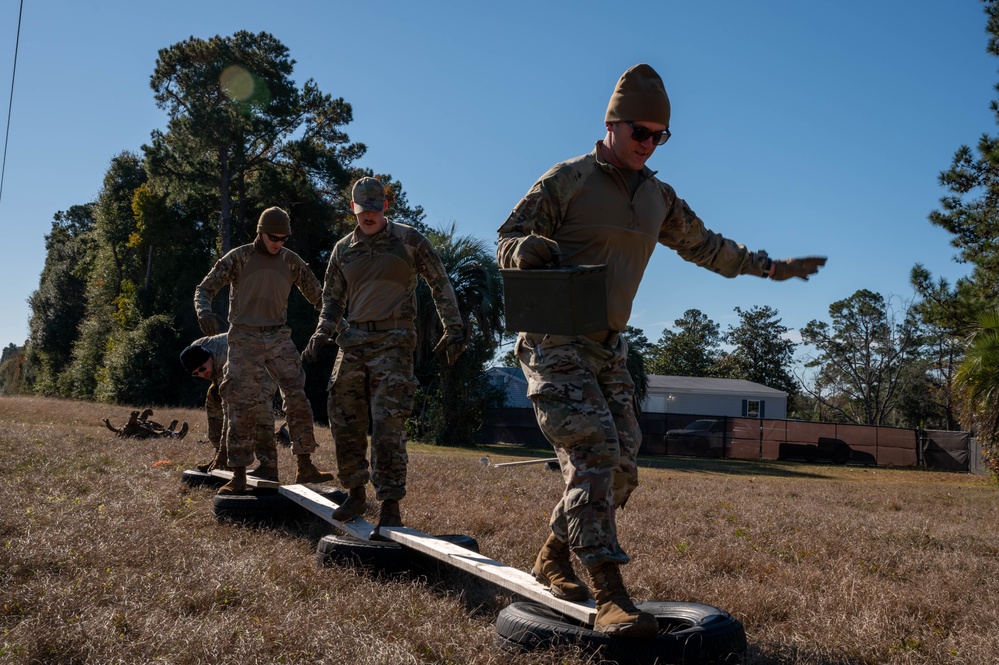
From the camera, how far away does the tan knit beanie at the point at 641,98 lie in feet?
13.3

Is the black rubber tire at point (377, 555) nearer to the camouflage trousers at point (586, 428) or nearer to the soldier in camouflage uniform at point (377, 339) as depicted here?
the soldier in camouflage uniform at point (377, 339)

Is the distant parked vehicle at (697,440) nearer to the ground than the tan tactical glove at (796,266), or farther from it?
nearer to the ground

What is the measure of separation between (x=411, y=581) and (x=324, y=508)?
148 centimetres

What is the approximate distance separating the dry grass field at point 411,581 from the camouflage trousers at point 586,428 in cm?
55

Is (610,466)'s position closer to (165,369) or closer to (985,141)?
(985,141)

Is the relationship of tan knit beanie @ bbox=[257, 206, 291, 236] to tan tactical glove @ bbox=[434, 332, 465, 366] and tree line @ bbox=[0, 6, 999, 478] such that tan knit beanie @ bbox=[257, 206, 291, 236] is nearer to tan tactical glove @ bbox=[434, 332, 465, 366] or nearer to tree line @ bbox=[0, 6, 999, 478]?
tan tactical glove @ bbox=[434, 332, 465, 366]

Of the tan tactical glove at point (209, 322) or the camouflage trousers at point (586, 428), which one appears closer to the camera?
the camouflage trousers at point (586, 428)

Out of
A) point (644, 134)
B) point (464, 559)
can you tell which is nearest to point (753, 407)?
point (464, 559)

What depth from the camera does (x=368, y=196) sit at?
6.30 metres

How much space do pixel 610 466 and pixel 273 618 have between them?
169 cm

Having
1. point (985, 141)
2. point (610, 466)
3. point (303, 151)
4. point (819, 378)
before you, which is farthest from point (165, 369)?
point (819, 378)

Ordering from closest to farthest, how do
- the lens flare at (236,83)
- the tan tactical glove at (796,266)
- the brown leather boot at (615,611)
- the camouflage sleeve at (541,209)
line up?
1. the brown leather boot at (615,611)
2. the camouflage sleeve at (541,209)
3. the tan tactical glove at (796,266)
4. the lens flare at (236,83)

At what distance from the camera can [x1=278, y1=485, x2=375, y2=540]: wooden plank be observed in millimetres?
5930

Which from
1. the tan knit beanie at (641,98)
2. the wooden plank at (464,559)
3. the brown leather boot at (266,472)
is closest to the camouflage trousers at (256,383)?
the brown leather boot at (266,472)
